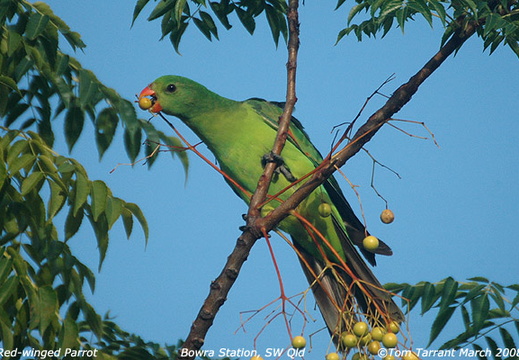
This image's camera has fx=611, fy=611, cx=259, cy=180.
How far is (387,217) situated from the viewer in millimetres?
2342

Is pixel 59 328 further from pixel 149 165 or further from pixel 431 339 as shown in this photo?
pixel 431 339

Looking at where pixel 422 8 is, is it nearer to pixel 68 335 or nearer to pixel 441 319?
pixel 441 319

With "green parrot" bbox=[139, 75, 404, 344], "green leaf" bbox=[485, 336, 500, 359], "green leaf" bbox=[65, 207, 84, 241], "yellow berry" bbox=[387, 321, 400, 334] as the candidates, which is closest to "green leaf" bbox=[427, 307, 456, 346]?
"green leaf" bbox=[485, 336, 500, 359]

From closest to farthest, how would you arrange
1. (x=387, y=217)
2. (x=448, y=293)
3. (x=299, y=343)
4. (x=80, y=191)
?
(x=299, y=343), (x=387, y=217), (x=80, y=191), (x=448, y=293)

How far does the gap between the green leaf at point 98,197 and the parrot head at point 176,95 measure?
0.98 m

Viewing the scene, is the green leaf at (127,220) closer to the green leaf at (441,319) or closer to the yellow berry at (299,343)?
the yellow berry at (299,343)

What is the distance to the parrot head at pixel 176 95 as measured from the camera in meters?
3.78

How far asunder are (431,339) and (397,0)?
1580mm

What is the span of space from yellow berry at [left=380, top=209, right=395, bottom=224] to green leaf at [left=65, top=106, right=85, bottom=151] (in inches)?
70.2

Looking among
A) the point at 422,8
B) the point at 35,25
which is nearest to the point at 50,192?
the point at 35,25

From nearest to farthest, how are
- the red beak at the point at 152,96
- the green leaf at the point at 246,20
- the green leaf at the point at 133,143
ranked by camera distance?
the green leaf at the point at 246,20 → the green leaf at the point at 133,143 → the red beak at the point at 152,96

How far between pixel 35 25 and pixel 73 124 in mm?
551

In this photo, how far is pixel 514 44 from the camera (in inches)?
109

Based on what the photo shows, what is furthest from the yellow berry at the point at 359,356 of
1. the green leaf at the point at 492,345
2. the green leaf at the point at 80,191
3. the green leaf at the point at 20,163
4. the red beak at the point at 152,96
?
the red beak at the point at 152,96
